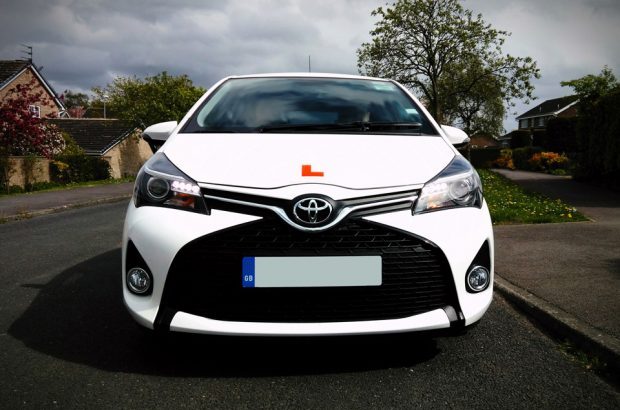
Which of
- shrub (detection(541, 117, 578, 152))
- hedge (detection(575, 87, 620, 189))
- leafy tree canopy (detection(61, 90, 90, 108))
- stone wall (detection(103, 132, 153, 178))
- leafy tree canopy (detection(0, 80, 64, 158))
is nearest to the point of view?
hedge (detection(575, 87, 620, 189))

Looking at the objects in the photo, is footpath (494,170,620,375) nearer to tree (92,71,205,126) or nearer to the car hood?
the car hood

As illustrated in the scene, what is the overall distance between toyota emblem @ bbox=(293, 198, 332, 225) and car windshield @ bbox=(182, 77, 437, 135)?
2.94 feet

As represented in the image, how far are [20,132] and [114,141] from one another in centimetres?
1765

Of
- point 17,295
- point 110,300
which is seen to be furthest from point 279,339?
point 17,295

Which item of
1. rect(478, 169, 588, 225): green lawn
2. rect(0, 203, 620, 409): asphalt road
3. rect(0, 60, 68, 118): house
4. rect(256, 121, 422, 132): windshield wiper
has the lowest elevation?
rect(0, 203, 620, 409): asphalt road

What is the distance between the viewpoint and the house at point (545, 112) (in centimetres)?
7594

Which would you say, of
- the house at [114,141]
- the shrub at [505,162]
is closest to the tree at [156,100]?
the house at [114,141]

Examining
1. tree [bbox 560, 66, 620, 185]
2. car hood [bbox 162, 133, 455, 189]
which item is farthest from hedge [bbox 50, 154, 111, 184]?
car hood [bbox 162, 133, 455, 189]

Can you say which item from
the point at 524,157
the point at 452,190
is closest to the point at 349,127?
the point at 452,190

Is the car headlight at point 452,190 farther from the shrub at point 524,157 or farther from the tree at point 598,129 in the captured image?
the shrub at point 524,157

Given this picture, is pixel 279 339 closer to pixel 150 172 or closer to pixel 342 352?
pixel 342 352

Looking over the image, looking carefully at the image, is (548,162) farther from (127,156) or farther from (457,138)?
(127,156)

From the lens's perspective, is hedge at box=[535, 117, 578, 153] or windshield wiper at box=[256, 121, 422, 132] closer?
windshield wiper at box=[256, 121, 422, 132]

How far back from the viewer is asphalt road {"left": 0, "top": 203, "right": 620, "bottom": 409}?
242 centimetres
